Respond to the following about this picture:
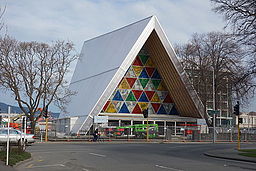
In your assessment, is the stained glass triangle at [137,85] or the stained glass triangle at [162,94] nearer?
the stained glass triangle at [137,85]

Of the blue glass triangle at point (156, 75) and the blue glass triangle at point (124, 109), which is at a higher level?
the blue glass triangle at point (156, 75)

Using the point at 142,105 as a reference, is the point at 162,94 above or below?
above

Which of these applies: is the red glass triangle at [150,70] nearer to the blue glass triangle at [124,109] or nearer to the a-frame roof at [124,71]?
the a-frame roof at [124,71]

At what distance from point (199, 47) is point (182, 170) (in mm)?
38397

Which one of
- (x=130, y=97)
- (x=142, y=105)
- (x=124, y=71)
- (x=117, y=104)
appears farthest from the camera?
(x=142, y=105)

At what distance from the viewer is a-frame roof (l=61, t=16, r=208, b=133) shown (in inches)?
1909

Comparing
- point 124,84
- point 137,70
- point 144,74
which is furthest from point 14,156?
point 144,74

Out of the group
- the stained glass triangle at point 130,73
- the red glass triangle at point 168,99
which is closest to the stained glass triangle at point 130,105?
the stained glass triangle at point 130,73

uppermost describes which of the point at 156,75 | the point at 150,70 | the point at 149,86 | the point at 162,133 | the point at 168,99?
the point at 150,70

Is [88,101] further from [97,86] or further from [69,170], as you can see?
[69,170]

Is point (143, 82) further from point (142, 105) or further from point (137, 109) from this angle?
point (137, 109)

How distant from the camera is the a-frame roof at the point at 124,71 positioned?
1909 inches

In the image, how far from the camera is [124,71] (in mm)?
48844

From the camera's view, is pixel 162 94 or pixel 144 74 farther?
pixel 162 94
